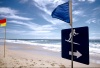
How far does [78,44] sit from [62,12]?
132cm

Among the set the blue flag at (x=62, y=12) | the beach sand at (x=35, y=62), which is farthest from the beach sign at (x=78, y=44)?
the beach sand at (x=35, y=62)

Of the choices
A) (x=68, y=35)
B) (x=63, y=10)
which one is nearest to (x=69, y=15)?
(x=63, y=10)

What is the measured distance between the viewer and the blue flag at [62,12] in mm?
4314

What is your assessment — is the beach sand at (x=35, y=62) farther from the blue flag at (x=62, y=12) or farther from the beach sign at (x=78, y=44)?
the blue flag at (x=62, y=12)

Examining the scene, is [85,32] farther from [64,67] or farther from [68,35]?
[64,67]

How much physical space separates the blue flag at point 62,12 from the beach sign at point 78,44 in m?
0.44

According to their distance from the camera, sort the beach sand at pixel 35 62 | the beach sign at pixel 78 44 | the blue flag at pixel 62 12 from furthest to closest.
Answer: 1. the beach sand at pixel 35 62
2. the blue flag at pixel 62 12
3. the beach sign at pixel 78 44

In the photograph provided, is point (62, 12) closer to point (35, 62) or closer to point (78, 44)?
point (78, 44)

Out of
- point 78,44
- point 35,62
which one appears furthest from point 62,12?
point 35,62

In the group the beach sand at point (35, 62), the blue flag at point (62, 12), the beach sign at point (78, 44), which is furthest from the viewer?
the beach sand at point (35, 62)

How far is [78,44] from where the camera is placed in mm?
3775


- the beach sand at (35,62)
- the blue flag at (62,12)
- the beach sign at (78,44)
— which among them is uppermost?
the blue flag at (62,12)

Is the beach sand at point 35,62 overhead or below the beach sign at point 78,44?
below

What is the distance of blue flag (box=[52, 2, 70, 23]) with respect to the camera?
431 centimetres
